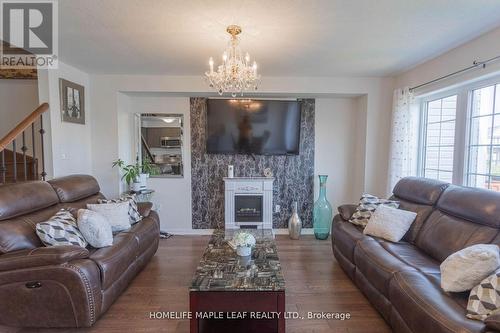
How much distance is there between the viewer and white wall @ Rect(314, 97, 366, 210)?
4574mm

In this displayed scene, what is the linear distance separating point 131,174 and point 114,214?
1.18m

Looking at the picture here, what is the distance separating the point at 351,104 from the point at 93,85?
410 centimetres

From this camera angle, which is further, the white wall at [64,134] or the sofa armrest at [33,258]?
the white wall at [64,134]

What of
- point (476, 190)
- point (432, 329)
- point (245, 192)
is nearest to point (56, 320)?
point (432, 329)

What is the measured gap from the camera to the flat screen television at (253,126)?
4.32 meters

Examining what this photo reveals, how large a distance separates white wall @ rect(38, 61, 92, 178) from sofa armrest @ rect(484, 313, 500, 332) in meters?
4.20

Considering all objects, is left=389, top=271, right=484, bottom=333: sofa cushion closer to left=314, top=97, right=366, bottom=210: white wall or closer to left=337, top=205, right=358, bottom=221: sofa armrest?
left=337, top=205, right=358, bottom=221: sofa armrest

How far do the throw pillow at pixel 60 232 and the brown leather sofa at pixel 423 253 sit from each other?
8.38ft

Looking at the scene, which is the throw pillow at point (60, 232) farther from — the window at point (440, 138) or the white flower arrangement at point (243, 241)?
the window at point (440, 138)

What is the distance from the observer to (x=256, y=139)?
4.38 meters

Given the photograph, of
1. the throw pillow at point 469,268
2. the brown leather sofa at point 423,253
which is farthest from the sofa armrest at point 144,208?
the throw pillow at point 469,268

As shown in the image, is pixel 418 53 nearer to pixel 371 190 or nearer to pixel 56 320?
pixel 371 190

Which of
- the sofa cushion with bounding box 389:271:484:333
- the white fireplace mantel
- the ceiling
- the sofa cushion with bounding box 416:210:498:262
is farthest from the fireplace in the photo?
the sofa cushion with bounding box 389:271:484:333

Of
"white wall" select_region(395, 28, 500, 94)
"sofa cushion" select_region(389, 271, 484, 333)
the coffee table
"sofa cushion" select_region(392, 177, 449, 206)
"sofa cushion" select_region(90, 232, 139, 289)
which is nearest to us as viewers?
"sofa cushion" select_region(389, 271, 484, 333)
